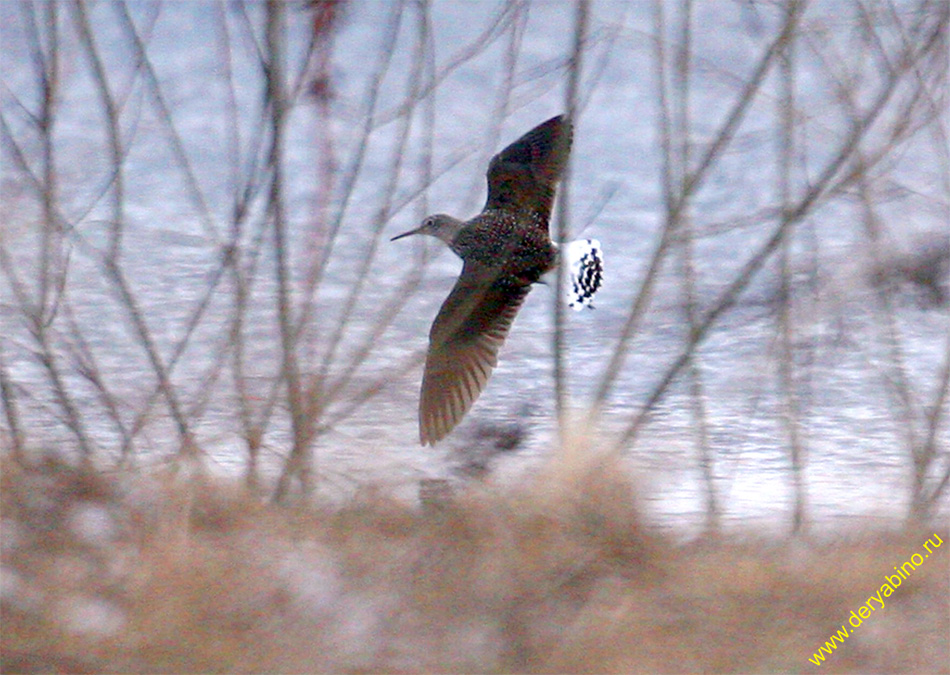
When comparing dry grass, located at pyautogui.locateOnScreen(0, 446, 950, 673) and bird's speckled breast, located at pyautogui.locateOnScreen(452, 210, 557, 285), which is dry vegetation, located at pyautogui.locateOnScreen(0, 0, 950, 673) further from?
bird's speckled breast, located at pyautogui.locateOnScreen(452, 210, 557, 285)

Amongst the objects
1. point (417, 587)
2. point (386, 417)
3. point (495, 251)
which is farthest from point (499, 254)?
point (417, 587)

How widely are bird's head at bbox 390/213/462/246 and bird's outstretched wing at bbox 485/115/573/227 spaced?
0.40 feet

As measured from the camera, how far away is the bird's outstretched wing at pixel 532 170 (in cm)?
402

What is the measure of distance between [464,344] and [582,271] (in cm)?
47

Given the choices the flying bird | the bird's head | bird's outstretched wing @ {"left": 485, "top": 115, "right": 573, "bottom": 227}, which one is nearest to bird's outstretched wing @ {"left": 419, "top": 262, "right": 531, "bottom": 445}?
the flying bird

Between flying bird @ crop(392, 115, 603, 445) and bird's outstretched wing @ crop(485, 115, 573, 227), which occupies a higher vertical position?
bird's outstretched wing @ crop(485, 115, 573, 227)

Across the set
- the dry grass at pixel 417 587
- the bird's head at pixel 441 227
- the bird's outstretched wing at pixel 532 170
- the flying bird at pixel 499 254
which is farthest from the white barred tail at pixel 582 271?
the dry grass at pixel 417 587

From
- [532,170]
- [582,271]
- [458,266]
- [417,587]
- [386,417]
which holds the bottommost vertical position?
[417,587]

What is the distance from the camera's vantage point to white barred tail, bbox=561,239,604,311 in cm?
401

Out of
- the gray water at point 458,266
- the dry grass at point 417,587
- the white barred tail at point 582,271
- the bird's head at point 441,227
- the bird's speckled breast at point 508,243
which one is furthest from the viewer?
the bird's head at point 441,227

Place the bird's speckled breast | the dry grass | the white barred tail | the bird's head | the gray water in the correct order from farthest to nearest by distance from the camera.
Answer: the bird's head
the bird's speckled breast
the white barred tail
the gray water
the dry grass

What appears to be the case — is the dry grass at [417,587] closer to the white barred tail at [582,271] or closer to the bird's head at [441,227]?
the white barred tail at [582,271]

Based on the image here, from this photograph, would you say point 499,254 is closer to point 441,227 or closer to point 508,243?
point 508,243

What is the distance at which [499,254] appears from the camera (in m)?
4.14
